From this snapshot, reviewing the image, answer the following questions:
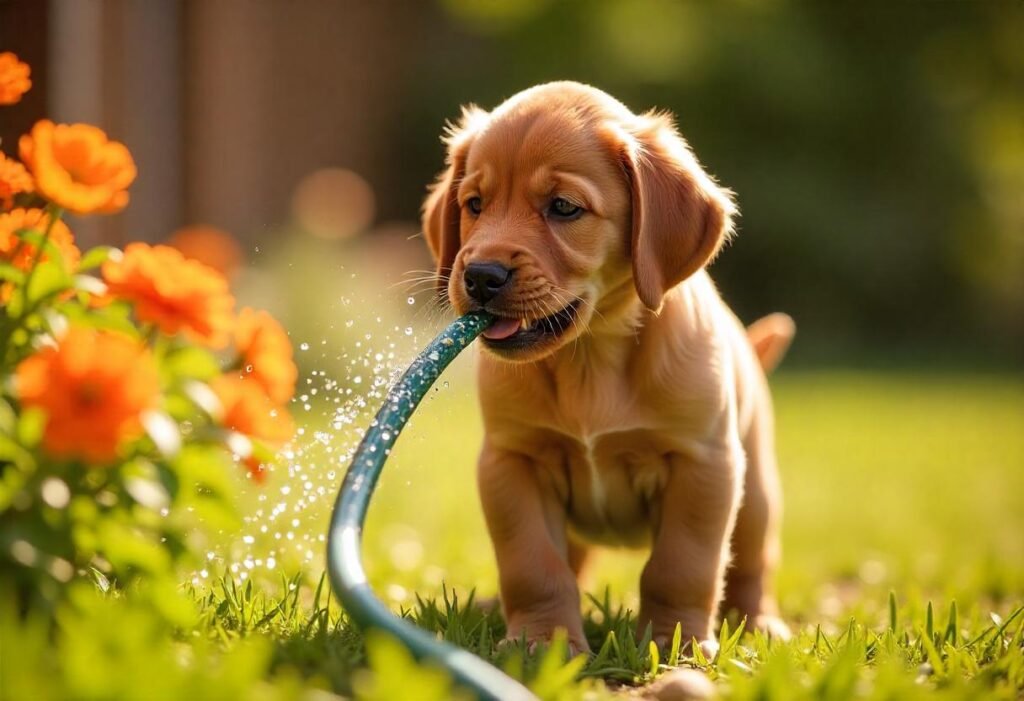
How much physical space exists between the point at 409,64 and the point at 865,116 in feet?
19.7

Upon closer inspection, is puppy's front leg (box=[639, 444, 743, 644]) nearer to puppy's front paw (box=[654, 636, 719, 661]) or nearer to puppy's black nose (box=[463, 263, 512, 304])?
puppy's front paw (box=[654, 636, 719, 661])

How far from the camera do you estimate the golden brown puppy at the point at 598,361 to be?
3.10 m

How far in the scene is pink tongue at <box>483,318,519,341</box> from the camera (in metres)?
3.03

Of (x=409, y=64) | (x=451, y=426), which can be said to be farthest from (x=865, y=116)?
(x=451, y=426)

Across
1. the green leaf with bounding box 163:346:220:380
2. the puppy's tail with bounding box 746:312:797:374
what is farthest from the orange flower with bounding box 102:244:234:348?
the puppy's tail with bounding box 746:312:797:374

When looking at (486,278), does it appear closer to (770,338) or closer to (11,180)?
(11,180)

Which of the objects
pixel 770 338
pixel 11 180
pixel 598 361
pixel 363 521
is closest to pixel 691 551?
pixel 598 361

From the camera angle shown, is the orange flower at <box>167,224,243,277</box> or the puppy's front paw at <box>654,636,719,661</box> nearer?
the puppy's front paw at <box>654,636,719,661</box>

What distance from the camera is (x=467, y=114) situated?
378 cm

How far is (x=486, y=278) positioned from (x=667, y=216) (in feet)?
1.90

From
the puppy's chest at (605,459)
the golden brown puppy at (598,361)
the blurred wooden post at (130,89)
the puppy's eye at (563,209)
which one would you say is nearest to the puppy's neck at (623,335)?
the golden brown puppy at (598,361)

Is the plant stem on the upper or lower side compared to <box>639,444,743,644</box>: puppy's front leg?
upper

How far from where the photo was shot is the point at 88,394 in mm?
1982

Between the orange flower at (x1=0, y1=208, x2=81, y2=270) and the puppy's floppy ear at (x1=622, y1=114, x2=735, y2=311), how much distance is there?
1351 mm
